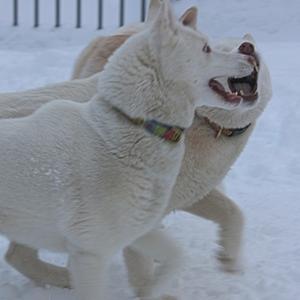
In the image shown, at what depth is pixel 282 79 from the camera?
8352mm

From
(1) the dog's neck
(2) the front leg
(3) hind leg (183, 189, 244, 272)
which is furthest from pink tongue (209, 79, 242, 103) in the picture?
(3) hind leg (183, 189, 244, 272)

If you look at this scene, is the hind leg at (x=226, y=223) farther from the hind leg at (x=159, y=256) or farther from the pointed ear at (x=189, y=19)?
the pointed ear at (x=189, y=19)

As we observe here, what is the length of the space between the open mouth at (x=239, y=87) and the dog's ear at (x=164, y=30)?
0.23 m

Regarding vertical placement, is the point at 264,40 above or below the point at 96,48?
below

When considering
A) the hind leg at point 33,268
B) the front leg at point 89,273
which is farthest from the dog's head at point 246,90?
the hind leg at point 33,268

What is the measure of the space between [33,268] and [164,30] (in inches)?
61.6

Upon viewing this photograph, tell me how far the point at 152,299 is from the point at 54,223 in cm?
77

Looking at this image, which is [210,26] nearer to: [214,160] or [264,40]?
[264,40]

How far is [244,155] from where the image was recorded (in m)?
6.76

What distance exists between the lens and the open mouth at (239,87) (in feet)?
11.6

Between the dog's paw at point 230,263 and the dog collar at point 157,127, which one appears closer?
the dog collar at point 157,127

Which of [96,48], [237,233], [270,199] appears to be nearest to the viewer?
[237,233]

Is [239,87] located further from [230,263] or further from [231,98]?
[230,263]

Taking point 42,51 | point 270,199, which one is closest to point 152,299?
point 270,199
